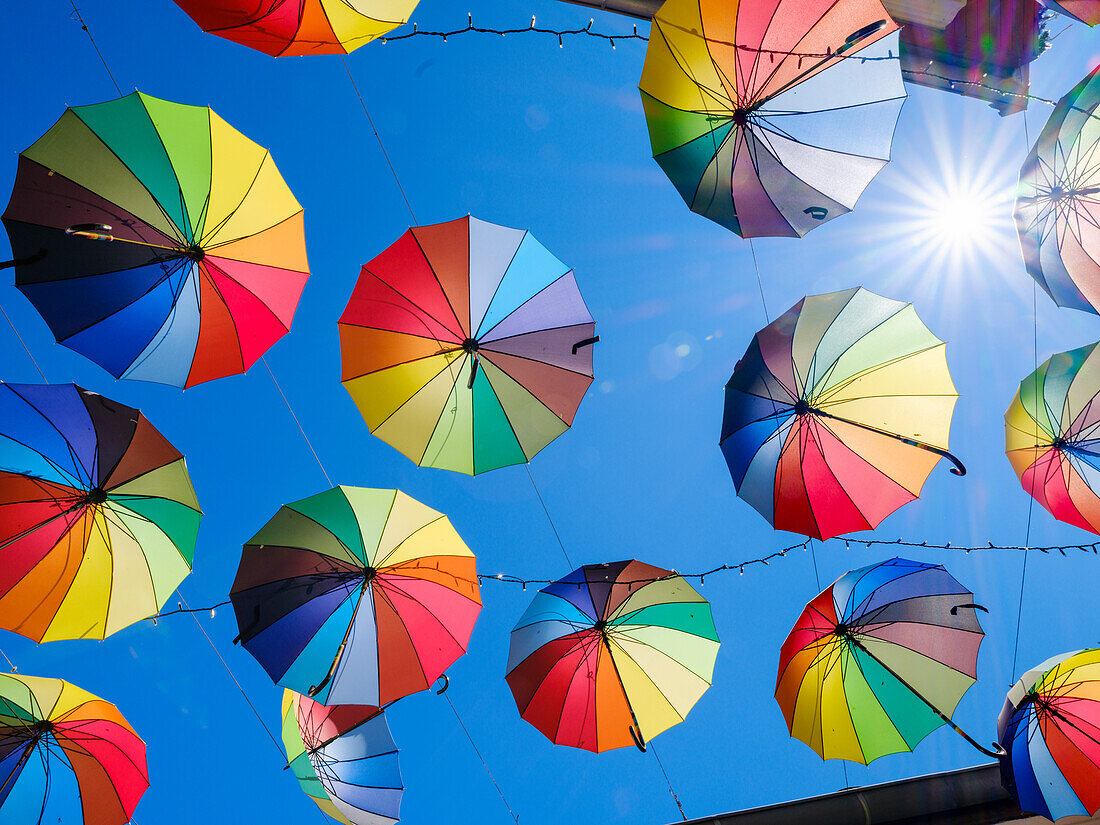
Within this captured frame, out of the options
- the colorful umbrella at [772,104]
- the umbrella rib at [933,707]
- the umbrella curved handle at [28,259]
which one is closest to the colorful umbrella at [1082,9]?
the colorful umbrella at [772,104]

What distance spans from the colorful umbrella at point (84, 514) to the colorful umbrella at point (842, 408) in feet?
14.8

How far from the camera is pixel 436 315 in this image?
530 centimetres

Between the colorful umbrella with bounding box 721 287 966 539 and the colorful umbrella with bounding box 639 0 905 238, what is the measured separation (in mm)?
822

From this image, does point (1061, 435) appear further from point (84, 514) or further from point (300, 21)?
point (84, 514)

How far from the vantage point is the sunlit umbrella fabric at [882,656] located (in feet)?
19.8

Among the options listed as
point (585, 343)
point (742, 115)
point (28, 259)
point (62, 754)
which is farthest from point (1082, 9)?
point (62, 754)

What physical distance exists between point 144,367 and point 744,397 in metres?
4.51

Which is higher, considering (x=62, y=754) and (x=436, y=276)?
(x=436, y=276)

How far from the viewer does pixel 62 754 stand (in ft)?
18.9

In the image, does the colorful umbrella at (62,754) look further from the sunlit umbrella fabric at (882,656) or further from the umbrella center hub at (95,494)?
the sunlit umbrella fabric at (882,656)

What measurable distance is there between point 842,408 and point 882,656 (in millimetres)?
2307

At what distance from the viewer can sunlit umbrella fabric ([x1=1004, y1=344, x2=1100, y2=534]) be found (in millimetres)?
5570

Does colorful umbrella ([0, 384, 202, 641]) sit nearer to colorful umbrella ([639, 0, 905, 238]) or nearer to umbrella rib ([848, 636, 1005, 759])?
colorful umbrella ([639, 0, 905, 238])

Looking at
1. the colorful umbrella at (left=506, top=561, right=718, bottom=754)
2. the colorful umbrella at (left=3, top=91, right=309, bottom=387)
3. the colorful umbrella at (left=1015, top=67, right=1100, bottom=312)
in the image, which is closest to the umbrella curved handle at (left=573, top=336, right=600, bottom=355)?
the colorful umbrella at (left=506, top=561, right=718, bottom=754)
